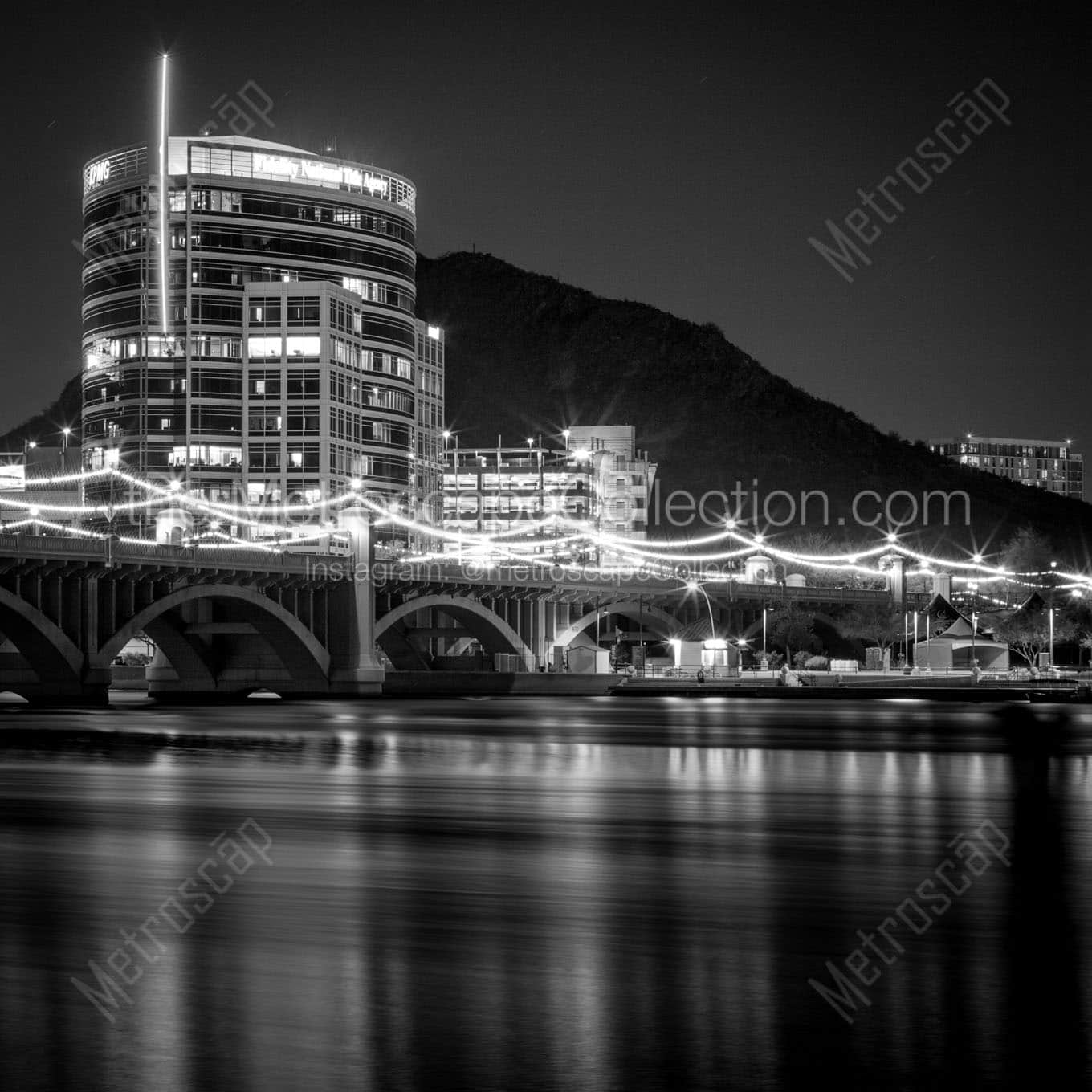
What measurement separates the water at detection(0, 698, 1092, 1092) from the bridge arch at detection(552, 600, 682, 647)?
7725 cm

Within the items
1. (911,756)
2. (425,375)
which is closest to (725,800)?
(911,756)

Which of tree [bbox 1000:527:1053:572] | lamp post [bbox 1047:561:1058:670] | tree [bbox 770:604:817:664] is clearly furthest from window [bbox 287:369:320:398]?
tree [bbox 1000:527:1053:572]

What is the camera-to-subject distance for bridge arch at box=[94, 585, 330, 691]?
3489 inches

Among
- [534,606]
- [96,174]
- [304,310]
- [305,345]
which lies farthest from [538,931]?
[96,174]

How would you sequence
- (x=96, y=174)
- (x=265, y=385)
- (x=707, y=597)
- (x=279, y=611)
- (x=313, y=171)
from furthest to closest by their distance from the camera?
(x=96, y=174), (x=313, y=171), (x=265, y=385), (x=707, y=597), (x=279, y=611)

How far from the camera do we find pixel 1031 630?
435ft

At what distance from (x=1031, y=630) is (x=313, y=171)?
71.9 meters

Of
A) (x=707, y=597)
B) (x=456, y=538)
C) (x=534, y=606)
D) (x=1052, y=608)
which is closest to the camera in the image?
(x=456, y=538)

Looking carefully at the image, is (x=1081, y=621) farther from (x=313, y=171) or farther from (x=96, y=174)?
(x=96, y=174)

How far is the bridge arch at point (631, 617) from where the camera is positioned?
4641 inches

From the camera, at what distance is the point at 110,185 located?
152 meters

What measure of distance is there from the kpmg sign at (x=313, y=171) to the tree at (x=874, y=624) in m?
56.4

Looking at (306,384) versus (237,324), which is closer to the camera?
(306,384)

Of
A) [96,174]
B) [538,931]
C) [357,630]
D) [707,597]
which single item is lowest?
[538,931]
